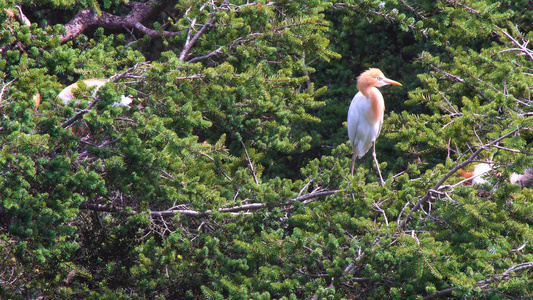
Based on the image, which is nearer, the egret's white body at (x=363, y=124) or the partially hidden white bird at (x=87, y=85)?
the partially hidden white bird at (x=87, y=85)

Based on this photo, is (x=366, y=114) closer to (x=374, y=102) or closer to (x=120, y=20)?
(x=374, y=102)

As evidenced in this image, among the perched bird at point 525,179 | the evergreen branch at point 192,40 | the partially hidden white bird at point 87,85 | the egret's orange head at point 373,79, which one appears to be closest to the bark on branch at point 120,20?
the evergreen branch at point 192,40

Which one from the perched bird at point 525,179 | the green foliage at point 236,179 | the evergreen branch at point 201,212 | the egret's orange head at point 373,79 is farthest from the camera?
the egret's orange head at point 373,79

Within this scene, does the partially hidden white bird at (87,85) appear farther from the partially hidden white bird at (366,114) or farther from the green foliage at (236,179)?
the partially hidden white bird at (366,114)

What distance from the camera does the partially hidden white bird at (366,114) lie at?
203 inches

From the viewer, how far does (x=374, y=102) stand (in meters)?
5.27

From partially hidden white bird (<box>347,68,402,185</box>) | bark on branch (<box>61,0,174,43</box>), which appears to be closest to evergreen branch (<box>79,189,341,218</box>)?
partially hidden white bird (<box>347,68,402,185</box>)

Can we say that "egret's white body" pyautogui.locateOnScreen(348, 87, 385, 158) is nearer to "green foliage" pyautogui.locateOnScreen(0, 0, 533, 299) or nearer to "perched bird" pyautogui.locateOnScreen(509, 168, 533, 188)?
"green foliage" pyautogui.locateOnScreen(0, 0, 533, 299)

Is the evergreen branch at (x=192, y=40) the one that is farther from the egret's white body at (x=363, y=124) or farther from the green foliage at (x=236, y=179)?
the egret's white body at (x=363, y=124)

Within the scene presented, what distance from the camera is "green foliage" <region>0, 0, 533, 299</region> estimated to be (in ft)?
10.5

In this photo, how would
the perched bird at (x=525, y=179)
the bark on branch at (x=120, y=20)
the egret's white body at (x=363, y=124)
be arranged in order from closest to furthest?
the perched bird at (x=525, y=179) → the egret's white body at (x=363, y=124) → the bark on branch at (x=120, y=20)

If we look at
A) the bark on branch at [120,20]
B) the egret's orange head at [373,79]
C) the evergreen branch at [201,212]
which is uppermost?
the bark on branch at [120,20]

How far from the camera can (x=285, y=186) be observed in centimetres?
397

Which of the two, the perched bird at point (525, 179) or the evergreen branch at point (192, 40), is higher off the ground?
A: the evergreen branch at point (192, 40)
